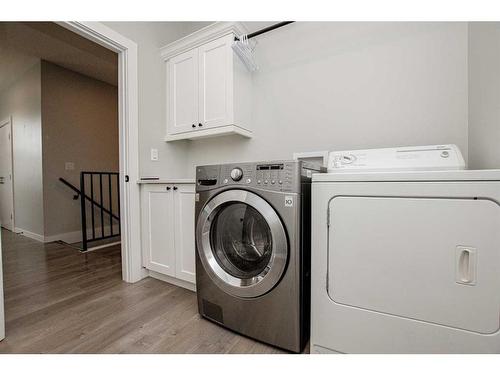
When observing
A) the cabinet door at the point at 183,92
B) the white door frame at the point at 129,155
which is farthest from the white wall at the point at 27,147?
the cabinet door at the point at 183,92

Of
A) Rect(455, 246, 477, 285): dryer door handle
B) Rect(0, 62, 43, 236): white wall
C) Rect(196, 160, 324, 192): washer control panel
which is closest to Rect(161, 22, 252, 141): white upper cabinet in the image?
Rect(196, 160, 324, 192): washer control panel

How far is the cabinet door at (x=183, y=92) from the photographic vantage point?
6.33 feet

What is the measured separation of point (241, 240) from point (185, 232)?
0.56 m

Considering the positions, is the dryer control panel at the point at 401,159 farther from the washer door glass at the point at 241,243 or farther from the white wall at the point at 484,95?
the washer door glass at the point at 241,243

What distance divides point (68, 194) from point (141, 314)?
287 centimetres

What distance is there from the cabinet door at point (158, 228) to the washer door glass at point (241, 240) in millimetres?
594

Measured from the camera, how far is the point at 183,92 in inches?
78.7

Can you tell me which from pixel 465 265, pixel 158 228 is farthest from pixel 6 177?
pixel 465 265

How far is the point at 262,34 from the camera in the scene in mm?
1920

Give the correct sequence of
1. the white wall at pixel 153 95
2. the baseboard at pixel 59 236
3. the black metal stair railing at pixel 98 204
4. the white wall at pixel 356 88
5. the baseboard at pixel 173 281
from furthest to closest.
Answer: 1. the black metal stair railing at pixel 98 204
2. the baseboard at pixel 59 236
3. the white wall at pixel 153 95
4. the baseboard at pixel 173 281
5. the white wall at pixel 356 88

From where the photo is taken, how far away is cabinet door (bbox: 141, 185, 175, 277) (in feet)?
5.66
